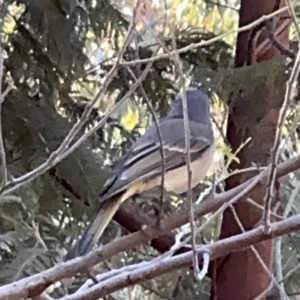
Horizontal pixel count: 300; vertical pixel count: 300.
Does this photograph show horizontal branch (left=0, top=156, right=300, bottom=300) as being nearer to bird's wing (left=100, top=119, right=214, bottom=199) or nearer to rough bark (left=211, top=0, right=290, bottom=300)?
bird's wing (left=100, top=119, right=214, bottom=199)

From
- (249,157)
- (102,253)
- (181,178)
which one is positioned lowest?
(102,253)

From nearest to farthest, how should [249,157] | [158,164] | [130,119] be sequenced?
[158,164] → [249,157] → [130,119]

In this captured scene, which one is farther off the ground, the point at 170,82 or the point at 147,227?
the point at 170,82

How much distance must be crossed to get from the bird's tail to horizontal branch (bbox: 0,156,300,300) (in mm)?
68

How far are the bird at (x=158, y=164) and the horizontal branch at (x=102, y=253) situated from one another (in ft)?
0.23

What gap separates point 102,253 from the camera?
3.01 feet

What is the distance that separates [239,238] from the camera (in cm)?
89

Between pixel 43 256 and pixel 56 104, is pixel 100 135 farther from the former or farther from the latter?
pixel 43 256

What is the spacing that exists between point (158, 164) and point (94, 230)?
0.28 meters

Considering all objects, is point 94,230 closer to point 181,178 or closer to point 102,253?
point 102,253

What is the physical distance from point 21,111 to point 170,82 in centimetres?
36

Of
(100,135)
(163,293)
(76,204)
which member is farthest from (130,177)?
(163,293)

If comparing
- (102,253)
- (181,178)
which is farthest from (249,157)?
(102,253)

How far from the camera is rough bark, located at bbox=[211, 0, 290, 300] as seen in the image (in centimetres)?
147
